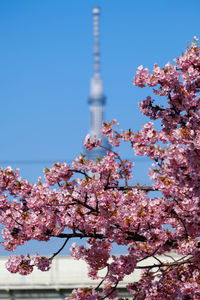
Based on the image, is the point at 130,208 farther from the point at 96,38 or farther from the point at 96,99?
the point at 96,99

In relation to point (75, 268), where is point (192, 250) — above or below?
below

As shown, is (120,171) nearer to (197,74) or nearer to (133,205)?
(133,205)

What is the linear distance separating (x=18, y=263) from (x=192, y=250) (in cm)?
316

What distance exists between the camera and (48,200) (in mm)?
11906

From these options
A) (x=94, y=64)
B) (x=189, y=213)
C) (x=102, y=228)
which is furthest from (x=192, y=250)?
(x=94, y=64)

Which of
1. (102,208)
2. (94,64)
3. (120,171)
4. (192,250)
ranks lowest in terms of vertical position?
(192,250)

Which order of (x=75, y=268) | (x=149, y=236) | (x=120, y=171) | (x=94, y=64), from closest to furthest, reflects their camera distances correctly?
(x=149, y=236), (x=120, y=171), (x=75, y=268), (x=94, y=64)

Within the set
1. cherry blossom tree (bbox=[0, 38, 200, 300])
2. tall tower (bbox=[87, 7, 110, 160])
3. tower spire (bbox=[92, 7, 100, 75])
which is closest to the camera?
cherry blossom tree (bbox=[0, 38, 200, 300])

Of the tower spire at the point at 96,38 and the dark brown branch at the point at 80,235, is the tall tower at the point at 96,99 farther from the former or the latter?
the dark brown branch at the point at 80,235

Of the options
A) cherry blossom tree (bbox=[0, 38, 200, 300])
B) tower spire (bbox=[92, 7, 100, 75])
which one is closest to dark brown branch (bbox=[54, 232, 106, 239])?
cherry blossom tree (bbox=[0, 38, 200, 300])

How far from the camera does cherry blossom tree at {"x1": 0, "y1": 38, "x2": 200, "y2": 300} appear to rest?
36.4 feet

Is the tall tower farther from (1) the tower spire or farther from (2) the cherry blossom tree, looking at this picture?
(2) the cherry blossom tree

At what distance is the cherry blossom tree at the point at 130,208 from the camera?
11.1 m

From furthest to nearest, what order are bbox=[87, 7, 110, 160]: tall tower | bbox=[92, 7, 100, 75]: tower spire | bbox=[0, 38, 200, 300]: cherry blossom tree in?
1. bbox=[87, 7, 110, 160]: tall tower
2. bbox=[92, 7, 100, 75]: tower spire
3. bbox=[0, 38, 200, 300]: cherry blossom tree
